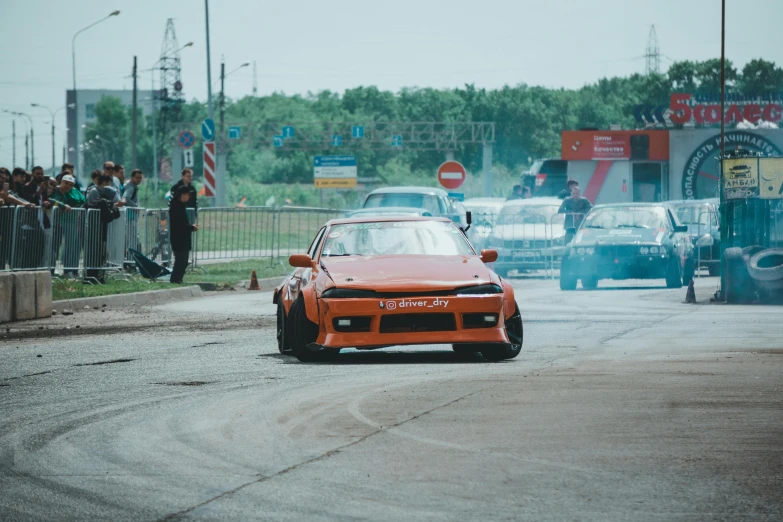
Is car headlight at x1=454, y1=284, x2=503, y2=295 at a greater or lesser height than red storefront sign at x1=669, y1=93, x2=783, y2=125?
lesser

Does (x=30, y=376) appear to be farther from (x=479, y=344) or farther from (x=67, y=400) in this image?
(x=479, y=344)

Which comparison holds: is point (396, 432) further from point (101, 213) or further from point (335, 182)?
point (335, 182)

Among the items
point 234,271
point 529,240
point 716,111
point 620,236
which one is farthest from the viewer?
point 716,111

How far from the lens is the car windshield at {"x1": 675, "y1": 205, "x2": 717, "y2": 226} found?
96.7 ft

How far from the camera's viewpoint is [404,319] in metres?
11.6

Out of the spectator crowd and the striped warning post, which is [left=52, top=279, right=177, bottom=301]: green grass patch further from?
the striped warning post

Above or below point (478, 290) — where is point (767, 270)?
below

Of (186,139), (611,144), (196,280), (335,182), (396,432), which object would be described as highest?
(611,144)

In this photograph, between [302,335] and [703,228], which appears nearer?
[302,335]

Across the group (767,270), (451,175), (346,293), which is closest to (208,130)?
(451,175)

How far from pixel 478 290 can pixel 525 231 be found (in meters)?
17.7

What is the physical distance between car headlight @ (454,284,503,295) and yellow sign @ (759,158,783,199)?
11.2 metres

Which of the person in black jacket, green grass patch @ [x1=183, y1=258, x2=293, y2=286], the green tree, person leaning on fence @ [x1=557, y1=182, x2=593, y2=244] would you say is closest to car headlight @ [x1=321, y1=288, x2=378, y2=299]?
the person in black jacket

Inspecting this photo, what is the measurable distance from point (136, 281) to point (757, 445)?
724 inches
